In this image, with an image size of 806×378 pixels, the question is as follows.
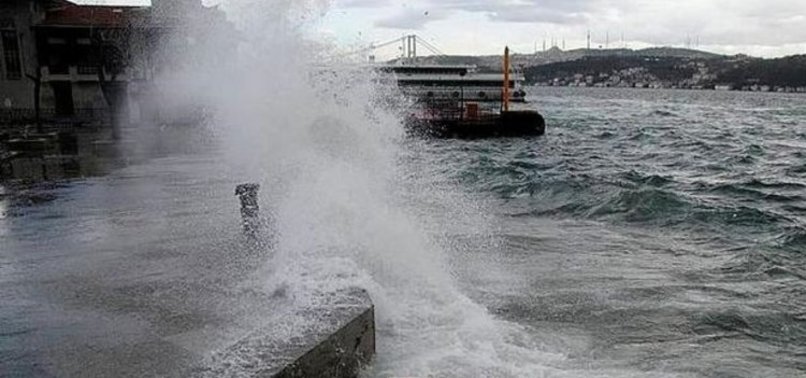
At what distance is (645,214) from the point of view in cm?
1370

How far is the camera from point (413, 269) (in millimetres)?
8164

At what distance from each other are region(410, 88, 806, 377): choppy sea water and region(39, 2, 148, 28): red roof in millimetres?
26392

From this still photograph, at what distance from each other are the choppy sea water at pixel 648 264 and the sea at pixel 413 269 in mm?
36

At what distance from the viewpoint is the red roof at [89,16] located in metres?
40.7

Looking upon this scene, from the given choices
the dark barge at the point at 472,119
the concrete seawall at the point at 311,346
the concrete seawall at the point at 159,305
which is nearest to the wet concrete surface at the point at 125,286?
the concrete seawall at the point at 159,305

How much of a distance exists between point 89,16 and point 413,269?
131 ft

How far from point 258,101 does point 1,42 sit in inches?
1359

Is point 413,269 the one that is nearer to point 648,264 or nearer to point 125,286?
point 125,286

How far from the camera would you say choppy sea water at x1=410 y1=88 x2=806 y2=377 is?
627cm

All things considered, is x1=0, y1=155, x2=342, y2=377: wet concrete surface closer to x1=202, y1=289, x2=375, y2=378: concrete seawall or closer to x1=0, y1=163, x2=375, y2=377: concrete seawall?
x1=0, y1=163, x2=375, y2=377: concrete seawall

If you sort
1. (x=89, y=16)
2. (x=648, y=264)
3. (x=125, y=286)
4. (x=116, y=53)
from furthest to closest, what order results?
(x=89, y=16) → (x=116, y=53) → (x=648, y=264) → (x=125, y=286)

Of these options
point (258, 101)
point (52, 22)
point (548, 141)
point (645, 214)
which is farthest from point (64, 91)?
point (645, 214)

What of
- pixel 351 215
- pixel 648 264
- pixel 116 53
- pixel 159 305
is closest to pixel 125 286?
pixel 159 305

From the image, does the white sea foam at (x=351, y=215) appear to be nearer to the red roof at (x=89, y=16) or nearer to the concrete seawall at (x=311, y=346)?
the concrete seawall at (x=311, y=346)
